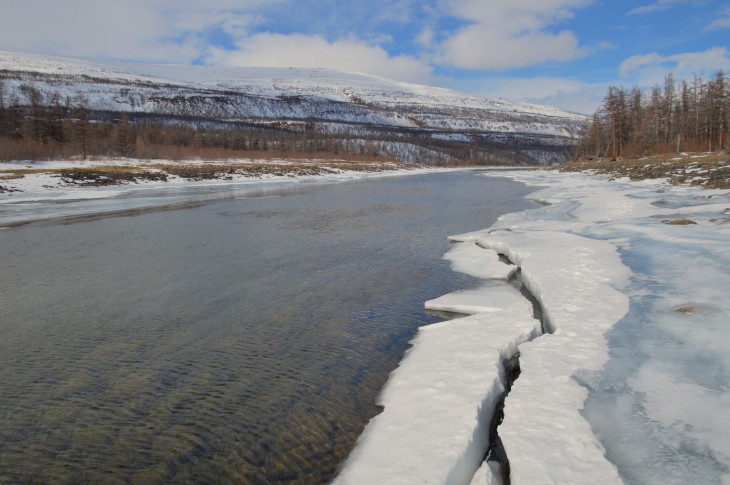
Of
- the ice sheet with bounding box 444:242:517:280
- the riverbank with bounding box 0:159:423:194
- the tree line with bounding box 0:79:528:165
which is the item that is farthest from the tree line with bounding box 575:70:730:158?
the tree line with bounding box 0:79:528:165

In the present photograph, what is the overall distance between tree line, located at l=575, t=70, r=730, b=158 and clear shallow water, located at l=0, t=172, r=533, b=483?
168ft

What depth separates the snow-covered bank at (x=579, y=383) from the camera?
10.0 ft

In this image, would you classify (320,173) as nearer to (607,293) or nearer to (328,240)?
(328,240)

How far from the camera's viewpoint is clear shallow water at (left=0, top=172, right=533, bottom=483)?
11.9ft

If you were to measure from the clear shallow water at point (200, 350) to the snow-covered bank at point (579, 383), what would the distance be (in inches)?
22.1

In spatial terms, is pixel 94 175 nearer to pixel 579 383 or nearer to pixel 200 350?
pixel 200 350

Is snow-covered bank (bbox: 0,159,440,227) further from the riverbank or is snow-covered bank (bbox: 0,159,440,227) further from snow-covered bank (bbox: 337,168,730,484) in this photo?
snow-covered bank (bbox: 337,168,730,484)

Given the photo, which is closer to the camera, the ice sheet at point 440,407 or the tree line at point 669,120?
the ice sheet at point 440,407

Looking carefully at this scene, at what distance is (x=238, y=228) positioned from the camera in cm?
1445

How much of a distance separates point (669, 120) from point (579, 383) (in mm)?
65847

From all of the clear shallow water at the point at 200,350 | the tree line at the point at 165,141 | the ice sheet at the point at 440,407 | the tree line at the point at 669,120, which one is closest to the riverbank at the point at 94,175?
the tree line at the point at 165,141

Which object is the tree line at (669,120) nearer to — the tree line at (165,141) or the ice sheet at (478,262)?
the ice sheet at (478,262)

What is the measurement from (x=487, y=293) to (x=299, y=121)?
18317 centimetres

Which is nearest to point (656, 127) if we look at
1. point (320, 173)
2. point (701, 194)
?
point (320, 173)
